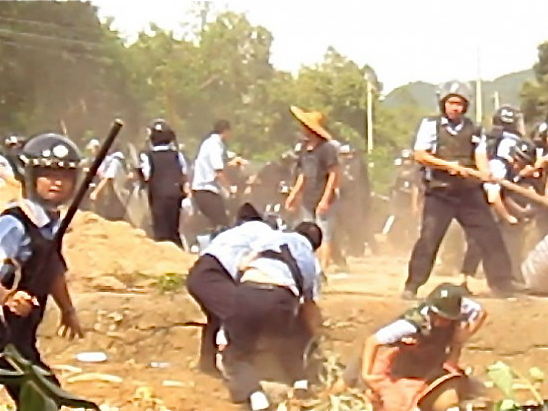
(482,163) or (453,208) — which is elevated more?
(482,163)

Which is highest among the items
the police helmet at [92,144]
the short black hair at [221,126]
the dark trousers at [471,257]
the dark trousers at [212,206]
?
the short black hair at [221,126]

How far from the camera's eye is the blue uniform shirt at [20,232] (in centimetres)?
221

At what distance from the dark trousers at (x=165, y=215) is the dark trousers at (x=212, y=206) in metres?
0.05

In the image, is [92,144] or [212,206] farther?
[212,206]

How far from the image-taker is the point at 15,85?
2336 millimetres

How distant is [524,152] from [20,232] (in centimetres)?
115

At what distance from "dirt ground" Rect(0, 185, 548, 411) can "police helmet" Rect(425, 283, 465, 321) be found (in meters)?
0.04

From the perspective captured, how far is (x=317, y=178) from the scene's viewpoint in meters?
2.44

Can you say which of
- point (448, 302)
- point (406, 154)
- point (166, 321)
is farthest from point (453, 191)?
point (166, 321)

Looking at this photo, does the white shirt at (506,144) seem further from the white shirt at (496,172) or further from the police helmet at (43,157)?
the police helmet at (43,157)

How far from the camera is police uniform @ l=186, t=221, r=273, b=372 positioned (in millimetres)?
2373

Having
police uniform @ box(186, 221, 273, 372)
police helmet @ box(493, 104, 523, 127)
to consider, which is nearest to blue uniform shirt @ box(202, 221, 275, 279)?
police uniform @ box(186, 221, 273, 372)

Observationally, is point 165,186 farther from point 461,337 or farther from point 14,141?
point 461,337

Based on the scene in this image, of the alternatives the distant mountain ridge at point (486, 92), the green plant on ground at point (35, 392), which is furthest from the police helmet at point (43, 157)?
the green plant on ground at point (35, 392)
